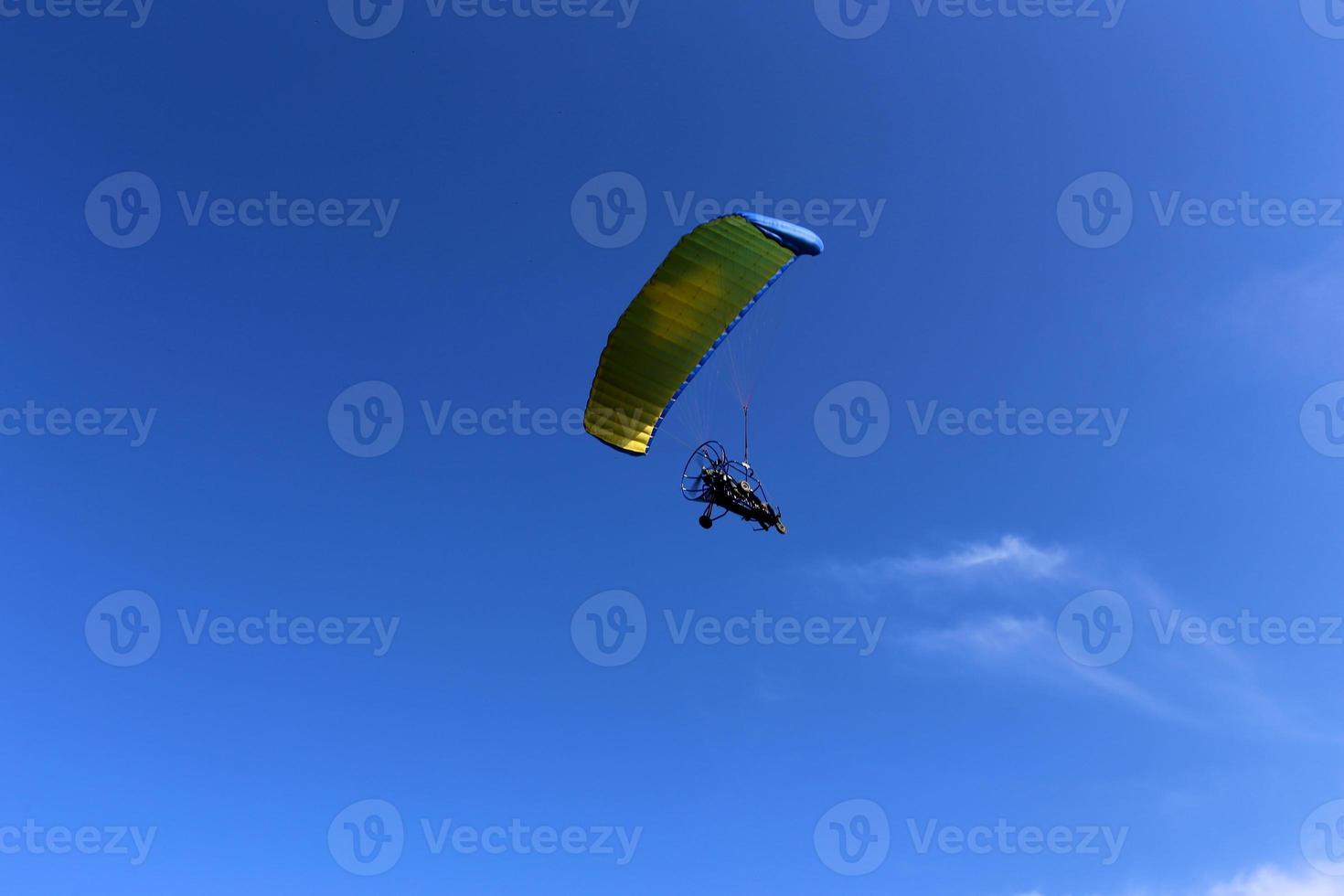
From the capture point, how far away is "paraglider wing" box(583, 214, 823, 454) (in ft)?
94.2

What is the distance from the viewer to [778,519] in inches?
1206

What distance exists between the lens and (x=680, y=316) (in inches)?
1156

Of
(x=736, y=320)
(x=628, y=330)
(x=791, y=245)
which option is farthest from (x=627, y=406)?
(x=791, y=245)

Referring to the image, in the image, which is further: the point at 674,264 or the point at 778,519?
the point at 778,519

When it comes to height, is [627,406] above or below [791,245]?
below

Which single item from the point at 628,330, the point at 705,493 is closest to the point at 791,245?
the point at 628,330

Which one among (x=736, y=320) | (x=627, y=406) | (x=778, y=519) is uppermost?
(x=736, y=320)

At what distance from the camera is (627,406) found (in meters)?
30.4

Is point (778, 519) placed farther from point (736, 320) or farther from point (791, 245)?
point (791, 245)

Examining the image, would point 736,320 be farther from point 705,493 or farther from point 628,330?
point 705,493

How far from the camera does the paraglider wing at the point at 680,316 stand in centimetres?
2872

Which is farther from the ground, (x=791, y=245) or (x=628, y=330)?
(x=791, y=245)

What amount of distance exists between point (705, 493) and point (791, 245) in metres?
8.10

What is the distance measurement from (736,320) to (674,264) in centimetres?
281
